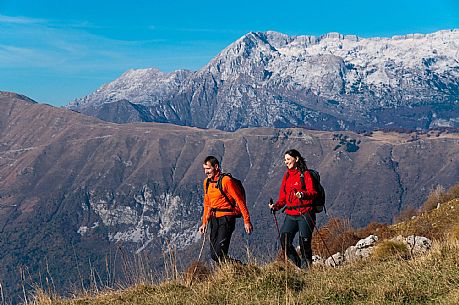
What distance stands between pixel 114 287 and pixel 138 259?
135cm

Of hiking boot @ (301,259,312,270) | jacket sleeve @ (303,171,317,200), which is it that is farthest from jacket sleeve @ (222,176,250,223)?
hiking boot @ (301,259,312,270)

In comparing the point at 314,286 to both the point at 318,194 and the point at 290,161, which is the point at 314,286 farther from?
the point at 290,161

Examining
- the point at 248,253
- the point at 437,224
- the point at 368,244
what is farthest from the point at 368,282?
the point at 437,224

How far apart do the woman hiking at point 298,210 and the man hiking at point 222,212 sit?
0.74 meters

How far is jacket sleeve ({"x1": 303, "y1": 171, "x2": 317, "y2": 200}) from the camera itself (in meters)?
11.9

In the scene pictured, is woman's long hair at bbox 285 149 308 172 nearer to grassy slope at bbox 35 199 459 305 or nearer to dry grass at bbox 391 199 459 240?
grassy slope at bbox 35 199 459 305

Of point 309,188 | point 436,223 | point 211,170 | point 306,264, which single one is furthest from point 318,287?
point 436,223

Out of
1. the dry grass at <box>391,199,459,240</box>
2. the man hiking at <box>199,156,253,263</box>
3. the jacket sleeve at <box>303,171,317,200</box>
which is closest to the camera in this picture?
the jacket sleeve at <box>303,171,317,200</box>

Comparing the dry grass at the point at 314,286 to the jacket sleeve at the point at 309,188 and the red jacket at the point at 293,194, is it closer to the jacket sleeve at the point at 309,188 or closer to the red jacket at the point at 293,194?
the red jacket at the point at 293,194

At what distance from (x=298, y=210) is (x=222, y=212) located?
1664 millimetres

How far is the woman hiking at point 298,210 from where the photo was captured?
11.9m

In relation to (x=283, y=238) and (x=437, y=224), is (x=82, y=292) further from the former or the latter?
(x=437, y=224)

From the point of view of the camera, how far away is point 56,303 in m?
9.91

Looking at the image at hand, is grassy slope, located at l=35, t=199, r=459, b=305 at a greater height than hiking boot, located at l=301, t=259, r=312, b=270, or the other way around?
grassy slope, located at l=35, t=199, r=459, b=305
